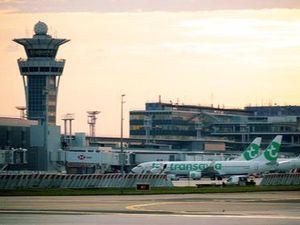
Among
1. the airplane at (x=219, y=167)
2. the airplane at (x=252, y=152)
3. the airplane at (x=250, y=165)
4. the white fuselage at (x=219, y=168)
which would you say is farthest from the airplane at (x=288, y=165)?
the white fuselage at (x=219, y=168)

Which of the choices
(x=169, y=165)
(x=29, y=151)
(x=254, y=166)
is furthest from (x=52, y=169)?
(x=254, y=166)

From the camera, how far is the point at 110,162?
638ft

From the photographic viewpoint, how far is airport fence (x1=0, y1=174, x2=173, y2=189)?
308 feet

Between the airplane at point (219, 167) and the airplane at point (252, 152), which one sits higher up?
the airplane at point (252, 152)

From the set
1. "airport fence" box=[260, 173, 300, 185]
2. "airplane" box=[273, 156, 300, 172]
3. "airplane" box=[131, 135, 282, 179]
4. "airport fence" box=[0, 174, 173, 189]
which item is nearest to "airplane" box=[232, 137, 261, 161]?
"airplane" box=[273, 156, 300, 172]

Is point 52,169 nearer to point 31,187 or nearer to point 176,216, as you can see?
point 31,187

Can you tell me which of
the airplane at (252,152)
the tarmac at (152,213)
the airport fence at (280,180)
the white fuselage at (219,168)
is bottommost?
the tarmac at (152,213)

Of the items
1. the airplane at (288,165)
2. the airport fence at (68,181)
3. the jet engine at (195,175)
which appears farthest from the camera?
the airplane at (288,165)

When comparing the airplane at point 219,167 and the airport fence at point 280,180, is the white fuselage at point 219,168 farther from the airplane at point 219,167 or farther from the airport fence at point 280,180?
the airport fence at point 280,180

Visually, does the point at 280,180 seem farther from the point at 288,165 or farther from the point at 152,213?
the point at 288,165

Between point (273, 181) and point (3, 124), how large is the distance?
91707 mm

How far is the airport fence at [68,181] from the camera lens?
93963 millimetres

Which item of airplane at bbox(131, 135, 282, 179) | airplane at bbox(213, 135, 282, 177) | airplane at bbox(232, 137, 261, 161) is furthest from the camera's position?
airplane at bbox(232, 137, 261, 161)

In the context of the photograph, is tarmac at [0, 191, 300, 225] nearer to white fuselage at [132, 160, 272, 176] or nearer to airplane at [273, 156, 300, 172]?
white fuselage at [132, 160, 272, 176]
